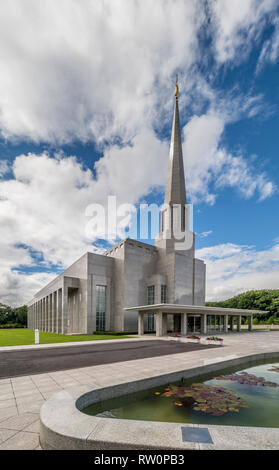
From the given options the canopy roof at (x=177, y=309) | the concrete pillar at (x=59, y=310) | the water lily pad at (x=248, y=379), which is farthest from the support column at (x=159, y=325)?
the concrete pillar at (x=59, y=310)

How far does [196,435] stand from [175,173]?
47.2 m

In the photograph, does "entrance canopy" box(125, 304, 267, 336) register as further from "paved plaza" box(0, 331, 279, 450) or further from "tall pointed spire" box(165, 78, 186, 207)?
"tall pointed spire" box(165, 78, 186, 207)

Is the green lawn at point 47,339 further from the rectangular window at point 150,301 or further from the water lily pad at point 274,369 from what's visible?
the water lily pad at point 274,369

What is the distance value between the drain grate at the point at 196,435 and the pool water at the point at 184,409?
2185 millimetres

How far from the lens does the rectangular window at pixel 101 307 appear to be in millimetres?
39044

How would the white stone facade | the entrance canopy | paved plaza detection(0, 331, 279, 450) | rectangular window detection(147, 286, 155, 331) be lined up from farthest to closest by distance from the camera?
rectangular window detection(147, 286, 155, 331) < the white stone facade < the entrance canopy < paved plaza detection(0, 331, 279, 450)

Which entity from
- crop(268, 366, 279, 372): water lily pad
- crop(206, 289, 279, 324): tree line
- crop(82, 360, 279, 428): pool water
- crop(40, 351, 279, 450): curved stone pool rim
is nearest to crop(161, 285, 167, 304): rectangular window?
crop(268, 366, 279, 372): water lily pad

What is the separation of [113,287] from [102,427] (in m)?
38.4

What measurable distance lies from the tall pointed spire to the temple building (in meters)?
0.19

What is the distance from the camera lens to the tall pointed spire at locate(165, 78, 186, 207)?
154ft

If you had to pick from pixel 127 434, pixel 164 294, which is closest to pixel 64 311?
pixel 164 294

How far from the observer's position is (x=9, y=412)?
5.57 meters

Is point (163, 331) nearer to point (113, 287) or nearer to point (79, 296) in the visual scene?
point (113, 287)

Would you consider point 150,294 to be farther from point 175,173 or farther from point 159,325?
point 175,173
